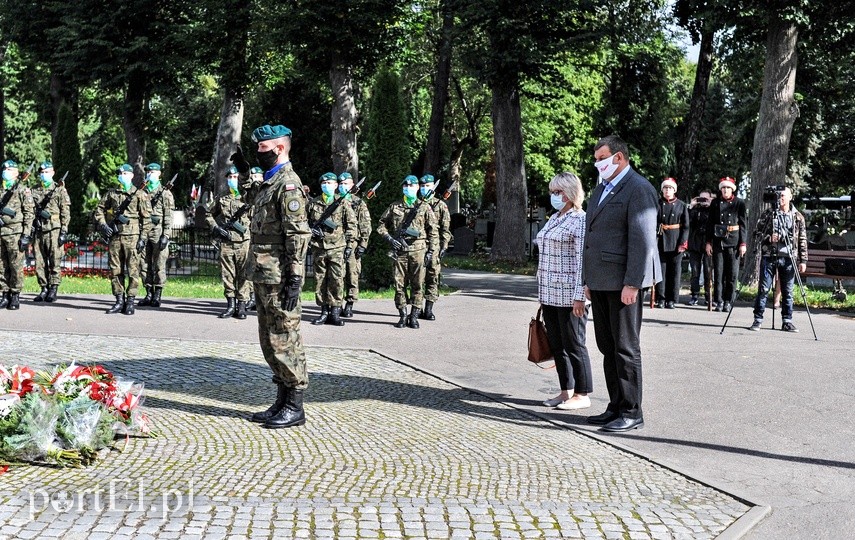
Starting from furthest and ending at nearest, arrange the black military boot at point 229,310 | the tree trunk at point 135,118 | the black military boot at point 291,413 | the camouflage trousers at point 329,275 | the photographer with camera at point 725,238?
the tree trunk at point 135,118 < the photographer with camera at point 725,238 < the black military boot at point 229,310 < the camouflage trousers at point 329,275 < the black military boot at point 291,413

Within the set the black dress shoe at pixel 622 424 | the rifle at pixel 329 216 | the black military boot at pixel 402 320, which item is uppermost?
the rifle at pixel 329 216

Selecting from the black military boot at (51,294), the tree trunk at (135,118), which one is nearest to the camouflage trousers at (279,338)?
the black military boot at (51,294)

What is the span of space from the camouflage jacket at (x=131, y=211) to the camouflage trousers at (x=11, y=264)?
4.69ft

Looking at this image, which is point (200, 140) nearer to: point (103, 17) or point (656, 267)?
point (103, 17)

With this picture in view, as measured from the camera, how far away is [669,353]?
11047 millimetres

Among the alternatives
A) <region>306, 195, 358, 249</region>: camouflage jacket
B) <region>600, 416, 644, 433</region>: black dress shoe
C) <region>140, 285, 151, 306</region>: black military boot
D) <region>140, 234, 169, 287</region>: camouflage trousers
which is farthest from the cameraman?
<region>140, 285, 151, 306</region>: black military boot

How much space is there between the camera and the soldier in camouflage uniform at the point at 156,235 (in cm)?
1470

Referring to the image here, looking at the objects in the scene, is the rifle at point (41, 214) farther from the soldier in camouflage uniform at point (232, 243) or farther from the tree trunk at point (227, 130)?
the tree trunk at point (227, 130)

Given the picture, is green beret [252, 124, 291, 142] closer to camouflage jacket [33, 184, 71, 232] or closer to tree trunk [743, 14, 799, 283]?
camouflage jacket [33, 184, 71, 232]

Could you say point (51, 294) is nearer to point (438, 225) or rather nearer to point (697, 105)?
point (438, 225)

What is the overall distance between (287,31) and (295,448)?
57.2 feet

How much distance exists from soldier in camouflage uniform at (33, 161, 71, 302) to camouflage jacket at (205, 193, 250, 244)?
2.65m

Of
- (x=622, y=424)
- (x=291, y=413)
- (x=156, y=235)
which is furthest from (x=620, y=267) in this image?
(x=156, y=235)

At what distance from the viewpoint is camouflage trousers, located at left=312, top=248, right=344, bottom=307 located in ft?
43.8
